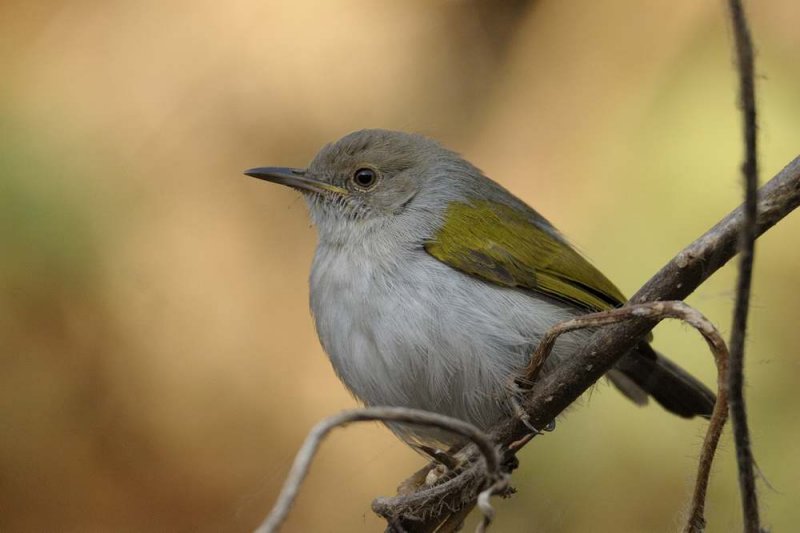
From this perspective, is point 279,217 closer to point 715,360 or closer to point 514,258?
point 514,258

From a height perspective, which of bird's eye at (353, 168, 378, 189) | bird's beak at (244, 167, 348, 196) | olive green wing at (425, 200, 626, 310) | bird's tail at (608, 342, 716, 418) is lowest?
bird's tail at (608, 342, 716, 418)

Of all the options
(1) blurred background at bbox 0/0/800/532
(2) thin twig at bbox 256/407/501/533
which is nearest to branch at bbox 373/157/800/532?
(2) thin twig at bbox 256/407/501/533

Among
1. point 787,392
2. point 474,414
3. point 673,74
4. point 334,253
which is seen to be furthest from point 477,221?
point 673,74

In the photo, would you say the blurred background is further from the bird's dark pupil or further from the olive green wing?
the bird's dark pupil

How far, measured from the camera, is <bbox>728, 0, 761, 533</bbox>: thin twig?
3.69 feet

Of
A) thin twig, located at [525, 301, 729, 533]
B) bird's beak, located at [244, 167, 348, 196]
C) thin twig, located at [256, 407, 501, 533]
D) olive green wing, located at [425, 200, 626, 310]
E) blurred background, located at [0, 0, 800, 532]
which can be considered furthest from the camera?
blurred background, located at [0, 0, 800, 532]

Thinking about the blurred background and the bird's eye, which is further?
the blurred background

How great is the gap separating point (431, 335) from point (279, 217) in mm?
1819

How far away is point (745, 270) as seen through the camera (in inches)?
47.4

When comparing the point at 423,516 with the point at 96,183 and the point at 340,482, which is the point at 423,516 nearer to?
the point at 340,482

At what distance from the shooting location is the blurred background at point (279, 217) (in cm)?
354

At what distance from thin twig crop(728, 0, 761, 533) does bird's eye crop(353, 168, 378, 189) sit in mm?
2175

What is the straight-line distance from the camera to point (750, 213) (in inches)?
47.4

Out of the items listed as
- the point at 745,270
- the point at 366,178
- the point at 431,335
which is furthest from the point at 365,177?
the point at 745,270
